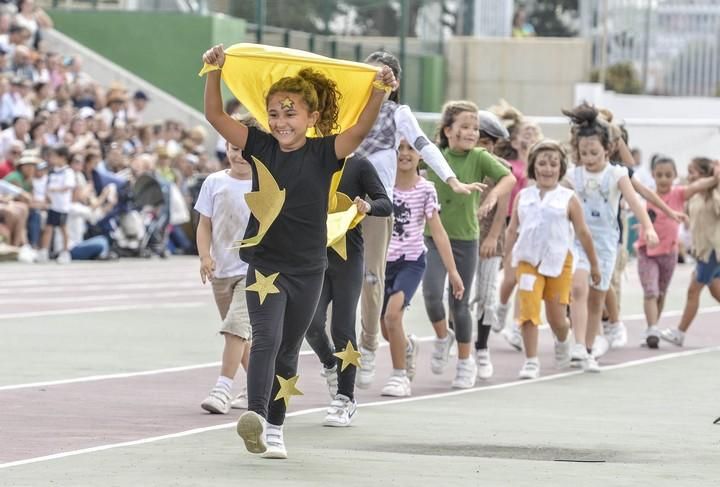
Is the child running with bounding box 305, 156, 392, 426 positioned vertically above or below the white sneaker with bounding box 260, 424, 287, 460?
above

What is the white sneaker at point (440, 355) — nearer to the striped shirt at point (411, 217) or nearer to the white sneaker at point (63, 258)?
the striped shirt at point (411, 217)

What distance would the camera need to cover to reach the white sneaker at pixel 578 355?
44.7ft

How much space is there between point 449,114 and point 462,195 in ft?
Result: 1.81

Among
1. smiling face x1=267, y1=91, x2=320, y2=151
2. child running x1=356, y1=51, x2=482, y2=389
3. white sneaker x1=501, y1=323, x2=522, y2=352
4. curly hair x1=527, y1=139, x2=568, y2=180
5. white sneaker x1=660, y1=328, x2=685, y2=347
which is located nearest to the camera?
smiling face x1=267, y1=91, x2=320, y2=151

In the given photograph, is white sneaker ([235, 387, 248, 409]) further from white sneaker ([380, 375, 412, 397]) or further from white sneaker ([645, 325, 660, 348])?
white sneaker ([645, 325, 660, 348])

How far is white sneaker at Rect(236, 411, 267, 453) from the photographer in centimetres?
833

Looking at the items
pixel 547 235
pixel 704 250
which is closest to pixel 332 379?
pixel 547 235

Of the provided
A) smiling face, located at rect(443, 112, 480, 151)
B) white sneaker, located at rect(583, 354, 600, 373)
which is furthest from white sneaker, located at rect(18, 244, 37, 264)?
smiling face, located at rect(443, 112, 480, 151)

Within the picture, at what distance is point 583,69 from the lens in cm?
4022

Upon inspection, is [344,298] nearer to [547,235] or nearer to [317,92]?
[317,92]

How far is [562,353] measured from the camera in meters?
13.8

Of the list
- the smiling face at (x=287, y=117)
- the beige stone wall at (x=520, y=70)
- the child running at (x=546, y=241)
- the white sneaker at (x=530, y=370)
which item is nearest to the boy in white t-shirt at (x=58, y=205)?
the child running at (x=546, y=241)

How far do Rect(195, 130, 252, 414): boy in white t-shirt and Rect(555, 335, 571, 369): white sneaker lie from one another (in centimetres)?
364

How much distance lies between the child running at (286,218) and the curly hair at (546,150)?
4.73 m
